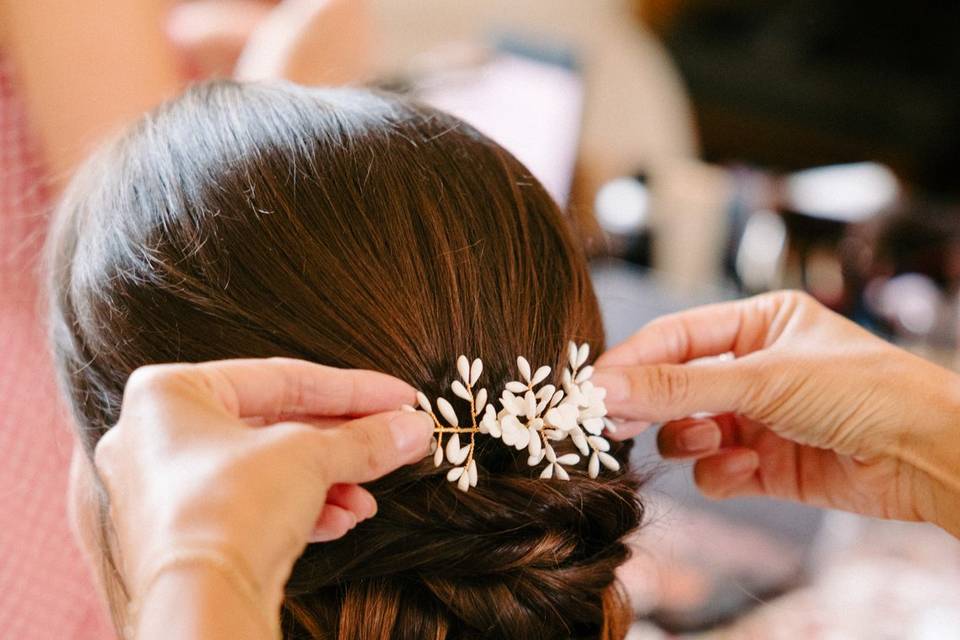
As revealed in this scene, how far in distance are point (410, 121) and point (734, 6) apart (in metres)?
1.81

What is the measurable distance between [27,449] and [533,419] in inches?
31.3

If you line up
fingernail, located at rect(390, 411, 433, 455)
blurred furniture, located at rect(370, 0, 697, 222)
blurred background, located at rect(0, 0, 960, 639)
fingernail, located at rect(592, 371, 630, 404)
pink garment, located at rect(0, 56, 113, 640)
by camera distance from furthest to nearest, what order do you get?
blurred furniture, located at rect(370, 0, 697, 222) < blurred background, located at rect(0, 0, 960, 639) < pink garment, located at rect(0, 56, 113, 640) < fingernail, located at rect(592, 371, 630, 404) < fingernail, located at rect(390, 411, 433, 455)

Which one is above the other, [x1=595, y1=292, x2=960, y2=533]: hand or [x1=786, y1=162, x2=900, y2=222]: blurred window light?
[x1=595, y1=292, x2=960, y2=533]: hand

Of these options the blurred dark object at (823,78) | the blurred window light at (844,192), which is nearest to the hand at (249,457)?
the blurred window light at (844,192)

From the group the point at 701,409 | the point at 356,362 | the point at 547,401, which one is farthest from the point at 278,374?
the point at 701,409

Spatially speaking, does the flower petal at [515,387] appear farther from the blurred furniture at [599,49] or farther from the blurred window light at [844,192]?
the blurred furniture at [599,49]

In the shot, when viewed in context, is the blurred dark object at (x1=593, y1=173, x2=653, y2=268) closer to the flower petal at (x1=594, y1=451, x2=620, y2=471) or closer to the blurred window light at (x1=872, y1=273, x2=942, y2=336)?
the blurred window light at (x1=872, y1=273, x2=942, y2=336)

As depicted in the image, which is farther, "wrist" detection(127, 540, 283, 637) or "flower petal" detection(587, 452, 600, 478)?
"flower petal" detection(587, 452, 600, 478)

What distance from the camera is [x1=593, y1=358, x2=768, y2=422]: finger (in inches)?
26.9

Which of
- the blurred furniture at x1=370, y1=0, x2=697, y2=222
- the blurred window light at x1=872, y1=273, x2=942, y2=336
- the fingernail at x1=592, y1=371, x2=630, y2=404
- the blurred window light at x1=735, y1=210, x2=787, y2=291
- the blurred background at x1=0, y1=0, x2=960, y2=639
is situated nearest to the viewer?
the fingernail at x1=592, y1=371, x2=630, y2=404

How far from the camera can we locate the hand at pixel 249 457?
1.54ft

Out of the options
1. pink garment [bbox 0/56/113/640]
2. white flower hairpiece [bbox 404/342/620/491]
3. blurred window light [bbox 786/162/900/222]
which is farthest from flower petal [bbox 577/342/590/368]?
blurred window light [bbox 786/162/900/222]

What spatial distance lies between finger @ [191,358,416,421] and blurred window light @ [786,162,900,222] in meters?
1.60

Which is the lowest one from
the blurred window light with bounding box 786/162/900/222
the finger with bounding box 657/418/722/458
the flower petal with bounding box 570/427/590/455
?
the blurred window light with bounding box 786/162/900/222
